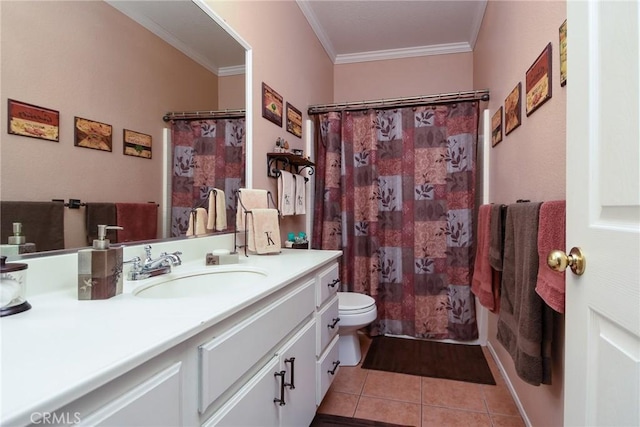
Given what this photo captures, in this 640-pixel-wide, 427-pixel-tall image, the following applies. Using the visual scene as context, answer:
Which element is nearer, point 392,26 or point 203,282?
point 203,282

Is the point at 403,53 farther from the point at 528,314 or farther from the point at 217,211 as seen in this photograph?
the point at 528,314

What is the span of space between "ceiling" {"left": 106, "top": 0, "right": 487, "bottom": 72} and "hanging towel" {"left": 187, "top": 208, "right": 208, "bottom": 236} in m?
0.69

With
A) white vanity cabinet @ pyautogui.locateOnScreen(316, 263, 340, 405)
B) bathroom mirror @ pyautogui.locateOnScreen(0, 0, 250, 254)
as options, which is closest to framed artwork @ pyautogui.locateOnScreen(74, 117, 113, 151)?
bathroom mirror @ pyautogui.locateOnScreen(0, 0, 250, 254)

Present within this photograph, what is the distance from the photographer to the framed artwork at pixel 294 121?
2.29 meters

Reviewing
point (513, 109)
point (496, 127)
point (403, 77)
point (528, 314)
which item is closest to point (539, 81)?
point (513, 109)

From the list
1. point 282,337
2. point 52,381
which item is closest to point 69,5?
point 52,381

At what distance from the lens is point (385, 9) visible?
2508 mm

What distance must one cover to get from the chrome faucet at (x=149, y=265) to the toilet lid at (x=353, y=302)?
4.06 feet

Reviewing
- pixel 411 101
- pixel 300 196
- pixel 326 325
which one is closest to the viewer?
pixel 326 325

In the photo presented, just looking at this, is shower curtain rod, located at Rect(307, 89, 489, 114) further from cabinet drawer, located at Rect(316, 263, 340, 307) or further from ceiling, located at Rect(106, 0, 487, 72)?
cabinet drawer, located at Rect(316, 263, 340, 307)

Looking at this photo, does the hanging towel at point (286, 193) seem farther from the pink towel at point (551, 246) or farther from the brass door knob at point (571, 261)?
the brass door knob at point (571, 261)

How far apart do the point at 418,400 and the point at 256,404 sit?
49.9 inches

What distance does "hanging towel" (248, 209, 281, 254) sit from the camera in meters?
1.63

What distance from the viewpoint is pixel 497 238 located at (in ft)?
5.29
